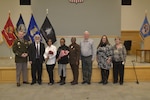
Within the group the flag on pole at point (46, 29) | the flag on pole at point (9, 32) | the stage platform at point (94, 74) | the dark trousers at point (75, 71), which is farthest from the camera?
the flag on pole at point (9, 32)

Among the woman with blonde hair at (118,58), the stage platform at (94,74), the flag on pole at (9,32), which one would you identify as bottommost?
the stage platform at (94,74)

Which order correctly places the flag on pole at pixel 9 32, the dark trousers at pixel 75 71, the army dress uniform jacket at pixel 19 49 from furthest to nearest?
the flag on pole at pixel 9 32
the dark trousers at pixel 75 71
the army dress uniform jacket at pixel 19 49

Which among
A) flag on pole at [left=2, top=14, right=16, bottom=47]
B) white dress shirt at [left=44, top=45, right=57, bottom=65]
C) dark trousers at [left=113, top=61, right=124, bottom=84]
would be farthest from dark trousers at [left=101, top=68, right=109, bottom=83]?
flag on pole at [left=2, top=14, right=16, bottom=47]

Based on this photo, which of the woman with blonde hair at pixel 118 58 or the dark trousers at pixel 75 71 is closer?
the woman with blonde hair at pixel 118 58

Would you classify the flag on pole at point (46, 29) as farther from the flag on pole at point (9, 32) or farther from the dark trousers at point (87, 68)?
the dark trousers at point (87, 68)

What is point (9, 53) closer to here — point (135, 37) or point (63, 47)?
point (63, 47)

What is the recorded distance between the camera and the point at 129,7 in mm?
12266

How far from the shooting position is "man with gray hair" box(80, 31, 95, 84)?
630cm

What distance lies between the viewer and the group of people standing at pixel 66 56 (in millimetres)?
6230

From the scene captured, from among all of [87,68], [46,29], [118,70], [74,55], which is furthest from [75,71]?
[46,29]

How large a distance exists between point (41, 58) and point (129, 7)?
7.54 metres

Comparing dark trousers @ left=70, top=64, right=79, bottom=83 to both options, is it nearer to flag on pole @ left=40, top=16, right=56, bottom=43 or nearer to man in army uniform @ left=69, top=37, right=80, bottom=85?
man in army uniform @ left=69, top=37, right=80, bottom=85

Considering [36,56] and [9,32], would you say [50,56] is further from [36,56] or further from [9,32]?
[9,32]

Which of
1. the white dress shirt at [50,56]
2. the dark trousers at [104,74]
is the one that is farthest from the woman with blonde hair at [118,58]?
the white dress shirt at [50,56]
